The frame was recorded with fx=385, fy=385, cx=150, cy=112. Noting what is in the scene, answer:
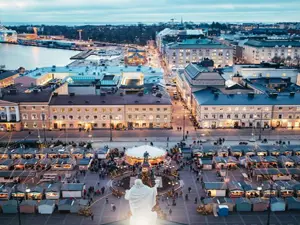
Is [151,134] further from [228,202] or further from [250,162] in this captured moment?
[228,202]

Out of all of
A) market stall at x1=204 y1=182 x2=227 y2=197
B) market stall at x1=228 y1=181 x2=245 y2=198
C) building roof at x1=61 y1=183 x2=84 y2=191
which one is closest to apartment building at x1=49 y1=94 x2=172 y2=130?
building roof at x1=61 y1=183 x2=84 y2=191

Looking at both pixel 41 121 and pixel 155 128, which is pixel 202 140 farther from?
pixel 41 121

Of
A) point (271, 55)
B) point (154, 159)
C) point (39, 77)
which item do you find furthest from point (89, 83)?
point (271, 55)

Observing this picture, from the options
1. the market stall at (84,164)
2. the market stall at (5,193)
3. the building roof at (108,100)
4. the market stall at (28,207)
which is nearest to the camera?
the market stall at (28,207)

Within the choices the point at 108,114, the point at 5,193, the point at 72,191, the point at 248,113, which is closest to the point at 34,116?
the point at 108,114

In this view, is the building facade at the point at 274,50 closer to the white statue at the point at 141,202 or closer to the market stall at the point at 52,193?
the market stall at the point at 52,193

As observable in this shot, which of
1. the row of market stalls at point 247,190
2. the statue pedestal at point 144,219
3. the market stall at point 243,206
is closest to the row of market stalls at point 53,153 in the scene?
the row of market stalls at point 247,190

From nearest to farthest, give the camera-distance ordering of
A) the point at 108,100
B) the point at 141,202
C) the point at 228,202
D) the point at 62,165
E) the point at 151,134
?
the point at 141,202, the point at 228,202, the point at 62,165, the point at 151,134, the point at 108,100
